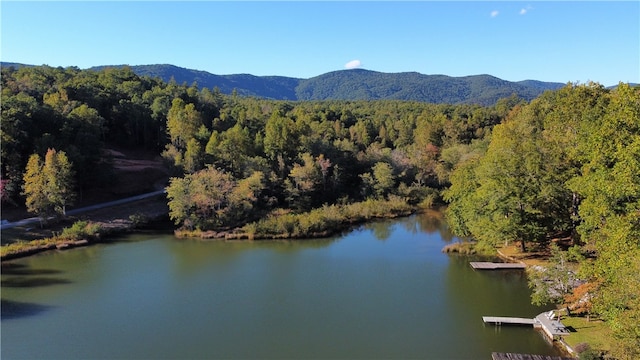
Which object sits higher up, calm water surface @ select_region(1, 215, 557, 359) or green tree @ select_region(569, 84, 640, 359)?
green tree @ select_region(569, 84, 640, 359)

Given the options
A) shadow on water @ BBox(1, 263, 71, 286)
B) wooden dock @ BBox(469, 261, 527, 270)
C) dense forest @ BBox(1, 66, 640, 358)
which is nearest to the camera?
dense forest @ BBox(1, 66, 640, 358)

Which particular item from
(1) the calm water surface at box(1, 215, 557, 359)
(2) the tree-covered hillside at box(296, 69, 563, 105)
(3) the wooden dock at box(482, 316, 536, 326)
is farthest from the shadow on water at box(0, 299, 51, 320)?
(2) the tree-covered hillside at box(296, 69, 563, 105)

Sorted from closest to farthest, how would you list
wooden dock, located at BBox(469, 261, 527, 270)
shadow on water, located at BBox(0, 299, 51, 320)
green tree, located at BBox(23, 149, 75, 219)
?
shadow on water, located at BBox(0, 299, 51, 320) < wooden dock, located at BBox(469, 261, 527, 270) < green tree, located at BBox(23, 149, 75, 219)

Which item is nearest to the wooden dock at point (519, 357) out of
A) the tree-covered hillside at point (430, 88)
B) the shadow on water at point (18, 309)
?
the shadow on water at point (18, 309)

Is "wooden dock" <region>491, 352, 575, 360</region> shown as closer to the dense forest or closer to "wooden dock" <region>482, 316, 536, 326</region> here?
the dense forest

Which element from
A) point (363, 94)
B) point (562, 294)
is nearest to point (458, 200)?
point (562, 294)

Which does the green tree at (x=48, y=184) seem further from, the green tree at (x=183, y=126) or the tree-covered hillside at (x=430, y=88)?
the tree-covered hillside at (x=430, y=88)
